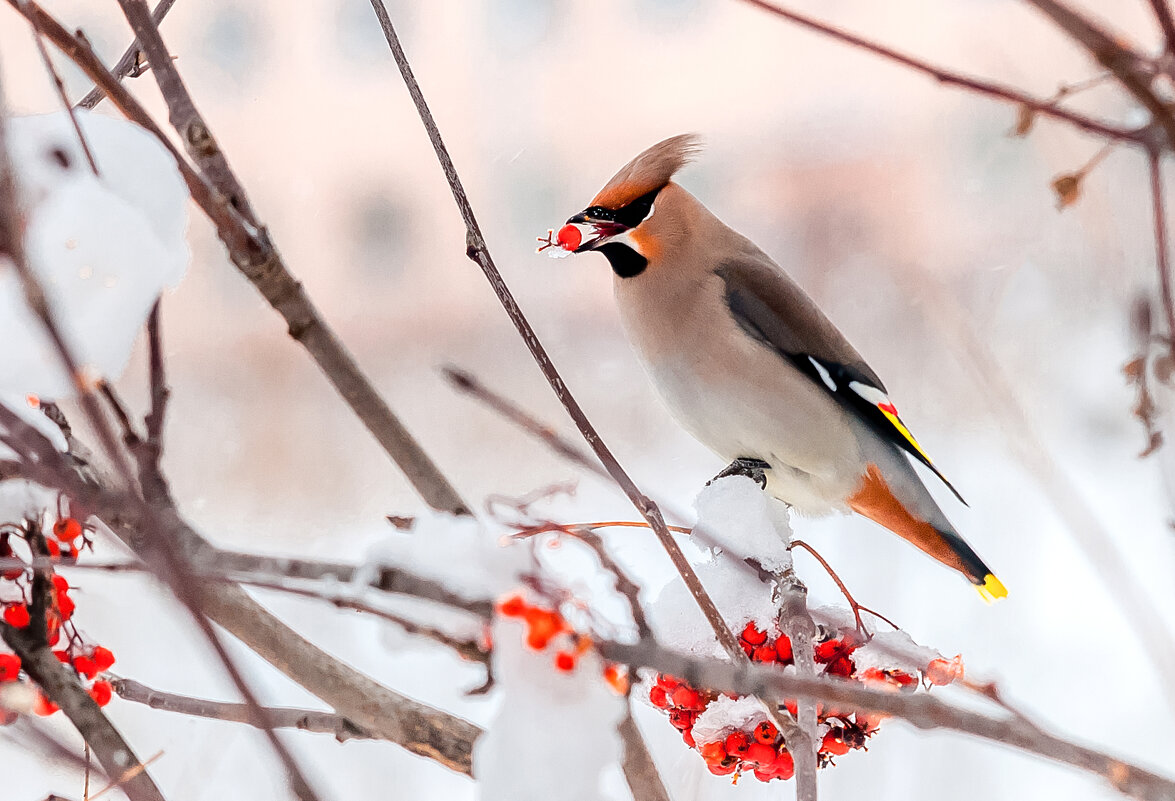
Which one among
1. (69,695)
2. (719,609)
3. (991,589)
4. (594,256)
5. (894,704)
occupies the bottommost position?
Result: (894,704)

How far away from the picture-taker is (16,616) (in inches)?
20.6

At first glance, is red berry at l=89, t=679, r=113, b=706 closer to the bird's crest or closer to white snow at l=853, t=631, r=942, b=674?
white snow at l=853, t=631, r=942, b=674

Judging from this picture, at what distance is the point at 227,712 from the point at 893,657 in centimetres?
36

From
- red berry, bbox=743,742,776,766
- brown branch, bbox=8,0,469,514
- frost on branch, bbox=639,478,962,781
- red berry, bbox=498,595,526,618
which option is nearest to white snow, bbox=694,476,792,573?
frost on branch, bbox=639,478,962,781

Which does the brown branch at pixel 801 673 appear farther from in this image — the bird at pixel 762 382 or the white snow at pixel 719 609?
the bird at pixel 762 382

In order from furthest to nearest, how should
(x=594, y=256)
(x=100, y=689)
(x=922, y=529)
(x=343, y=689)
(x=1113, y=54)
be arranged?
(x=594, y=256) → (x=922, y=529) → (x=100, y=689) → (x=343, y=689) → (x=1113, y=54)

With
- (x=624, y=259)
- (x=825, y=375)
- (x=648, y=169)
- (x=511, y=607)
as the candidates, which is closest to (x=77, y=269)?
(x=511, y=607)

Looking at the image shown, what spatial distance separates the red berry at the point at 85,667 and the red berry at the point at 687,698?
1.09 feet

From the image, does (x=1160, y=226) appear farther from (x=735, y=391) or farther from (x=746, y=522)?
(x=735, y=391)

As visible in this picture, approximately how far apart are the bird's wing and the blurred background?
21.1 inches

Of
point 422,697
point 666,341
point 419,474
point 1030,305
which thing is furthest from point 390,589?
point 1030,305

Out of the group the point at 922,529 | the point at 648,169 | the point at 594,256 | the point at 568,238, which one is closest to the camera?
the point at 568,238

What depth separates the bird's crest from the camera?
3.32 ft

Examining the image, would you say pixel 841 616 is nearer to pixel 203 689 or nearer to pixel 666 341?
pixel 666 341
